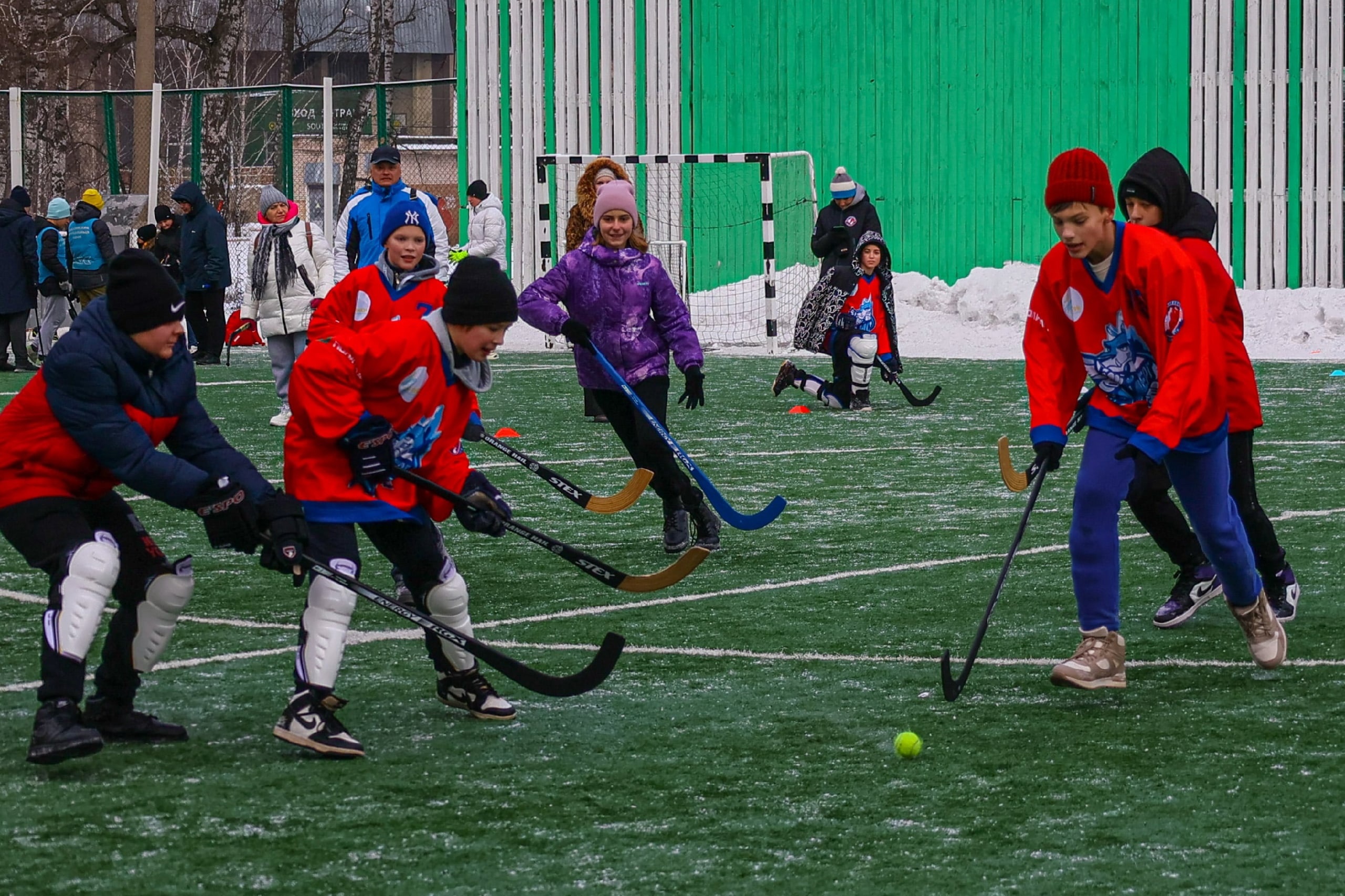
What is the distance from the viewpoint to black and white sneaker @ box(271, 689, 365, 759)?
16.0ft

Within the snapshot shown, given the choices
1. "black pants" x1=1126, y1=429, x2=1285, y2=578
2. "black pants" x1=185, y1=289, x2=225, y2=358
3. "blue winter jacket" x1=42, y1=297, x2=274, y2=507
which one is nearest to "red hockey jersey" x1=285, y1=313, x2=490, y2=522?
"blue winter jacket" x1=42, y1=297, x2=274, y2=507

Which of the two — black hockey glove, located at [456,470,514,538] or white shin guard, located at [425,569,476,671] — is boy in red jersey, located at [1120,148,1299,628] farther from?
white shin guard, located at [425,569,476,671]

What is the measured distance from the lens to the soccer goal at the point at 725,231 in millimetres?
24297

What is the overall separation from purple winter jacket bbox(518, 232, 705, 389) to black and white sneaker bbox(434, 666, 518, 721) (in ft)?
10.6

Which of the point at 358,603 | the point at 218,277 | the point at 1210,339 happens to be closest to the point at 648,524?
the point at 358,603

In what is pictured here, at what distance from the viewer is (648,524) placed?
30.8 ft

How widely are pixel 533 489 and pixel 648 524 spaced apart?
1.32 m

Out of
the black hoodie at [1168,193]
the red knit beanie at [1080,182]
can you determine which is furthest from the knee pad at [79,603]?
the black hoodie at [1168,193]

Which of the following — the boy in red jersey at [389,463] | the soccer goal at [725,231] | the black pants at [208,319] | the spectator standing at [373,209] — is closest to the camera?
the boy in red jersey at [389,463]

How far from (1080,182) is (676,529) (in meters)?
3.52

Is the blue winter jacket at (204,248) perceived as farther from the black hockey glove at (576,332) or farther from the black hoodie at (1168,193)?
the black hoodie at (1168,193)

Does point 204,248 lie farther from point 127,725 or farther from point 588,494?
point 127,725

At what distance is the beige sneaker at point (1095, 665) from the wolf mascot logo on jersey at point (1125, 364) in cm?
67

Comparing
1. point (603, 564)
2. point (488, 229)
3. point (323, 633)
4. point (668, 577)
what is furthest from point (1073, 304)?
point (488, 229)
